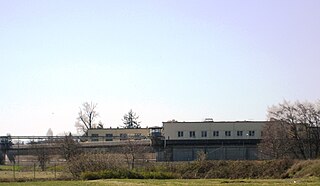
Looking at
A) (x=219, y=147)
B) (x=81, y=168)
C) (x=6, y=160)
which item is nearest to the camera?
(x=81, y=168)

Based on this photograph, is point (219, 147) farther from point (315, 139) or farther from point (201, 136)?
point (315, 139)

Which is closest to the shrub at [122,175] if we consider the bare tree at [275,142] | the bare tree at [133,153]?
the bare tree at [133,153]

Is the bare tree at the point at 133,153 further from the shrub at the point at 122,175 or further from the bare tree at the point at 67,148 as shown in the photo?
the shrub at the point at 122,175

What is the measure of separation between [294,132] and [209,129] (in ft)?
61.2

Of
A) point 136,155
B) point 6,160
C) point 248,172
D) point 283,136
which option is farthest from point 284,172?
point 6,160

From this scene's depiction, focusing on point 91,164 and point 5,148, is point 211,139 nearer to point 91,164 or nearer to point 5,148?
point 5,148

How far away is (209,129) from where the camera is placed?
350 ft

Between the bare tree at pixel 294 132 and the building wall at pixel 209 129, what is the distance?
407 inches

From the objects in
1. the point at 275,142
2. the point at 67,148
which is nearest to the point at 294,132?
the point at 275,142

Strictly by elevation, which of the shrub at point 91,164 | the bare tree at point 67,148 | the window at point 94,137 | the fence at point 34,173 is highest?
the window at point 94,137

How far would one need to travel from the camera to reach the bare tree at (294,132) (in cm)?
9100

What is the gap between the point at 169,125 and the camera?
351 feet

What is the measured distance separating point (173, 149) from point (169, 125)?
4.64m

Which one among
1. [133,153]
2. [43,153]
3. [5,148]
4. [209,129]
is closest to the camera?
[133,153]
